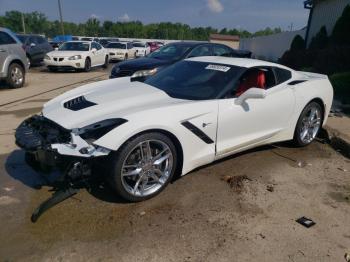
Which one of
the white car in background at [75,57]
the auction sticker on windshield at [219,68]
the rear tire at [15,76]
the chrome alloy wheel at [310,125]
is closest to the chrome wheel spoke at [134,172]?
the auction sticker on windshield at [219,68]

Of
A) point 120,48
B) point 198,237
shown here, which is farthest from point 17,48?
point 120,48

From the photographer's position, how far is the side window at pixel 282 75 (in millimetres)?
4832

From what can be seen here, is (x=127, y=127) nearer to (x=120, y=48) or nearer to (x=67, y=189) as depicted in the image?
(x=67, y=189)

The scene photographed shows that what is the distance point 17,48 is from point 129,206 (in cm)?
883

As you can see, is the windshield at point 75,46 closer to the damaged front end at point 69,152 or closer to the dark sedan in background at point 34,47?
the dark sedan in background at point 34,47

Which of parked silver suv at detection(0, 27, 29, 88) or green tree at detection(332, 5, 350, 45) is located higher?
green tree at detection(332, 5, 350, 45)

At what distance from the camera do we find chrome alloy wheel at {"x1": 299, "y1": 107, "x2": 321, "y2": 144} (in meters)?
5.25

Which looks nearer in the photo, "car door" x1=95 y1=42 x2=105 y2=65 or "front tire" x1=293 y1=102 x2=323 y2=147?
"front tire" x1=293 y1=102 x2=323 y2=147

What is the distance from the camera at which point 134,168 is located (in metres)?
3.47

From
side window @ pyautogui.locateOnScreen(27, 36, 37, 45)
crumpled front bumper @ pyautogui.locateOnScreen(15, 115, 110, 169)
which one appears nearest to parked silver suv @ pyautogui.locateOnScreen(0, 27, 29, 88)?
side window @ pyautogui.locateOnScreen(27, 36, 37, 45)

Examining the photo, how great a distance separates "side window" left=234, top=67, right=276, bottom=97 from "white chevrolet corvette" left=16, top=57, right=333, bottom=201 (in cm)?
1

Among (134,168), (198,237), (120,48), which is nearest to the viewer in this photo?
(198,237)

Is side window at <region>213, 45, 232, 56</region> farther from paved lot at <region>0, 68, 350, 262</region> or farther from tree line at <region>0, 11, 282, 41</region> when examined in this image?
tree line at <region>0, 11, 282, 41</region>

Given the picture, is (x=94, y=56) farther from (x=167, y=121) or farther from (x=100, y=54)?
(x=167, y=121)
